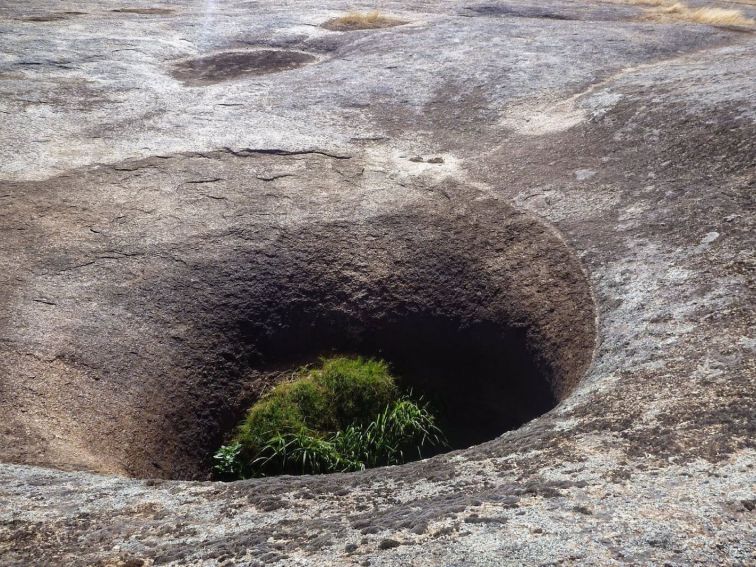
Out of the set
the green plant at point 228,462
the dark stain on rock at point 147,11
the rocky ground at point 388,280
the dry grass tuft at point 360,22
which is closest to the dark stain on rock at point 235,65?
the rocky ground at point 388,280

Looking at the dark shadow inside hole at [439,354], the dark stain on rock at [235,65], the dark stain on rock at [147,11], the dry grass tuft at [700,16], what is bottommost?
the dark shadow inside hole at [439,354]

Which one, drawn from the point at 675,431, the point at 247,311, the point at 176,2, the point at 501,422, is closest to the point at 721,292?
the point at 675,431

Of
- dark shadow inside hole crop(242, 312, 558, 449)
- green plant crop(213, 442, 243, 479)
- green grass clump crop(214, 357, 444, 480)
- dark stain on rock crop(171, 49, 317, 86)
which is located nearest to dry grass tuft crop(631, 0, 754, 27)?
dark stain on rock crop(171, 49, 317, 86)

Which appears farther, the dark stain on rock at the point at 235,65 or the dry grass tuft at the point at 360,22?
the dry grass tuft at the point at 360,22

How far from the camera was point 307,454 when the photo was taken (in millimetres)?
4855

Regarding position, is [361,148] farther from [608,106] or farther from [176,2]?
[176,2]

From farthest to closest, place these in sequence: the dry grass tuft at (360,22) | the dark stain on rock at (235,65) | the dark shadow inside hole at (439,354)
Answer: the dry grass tuft at (360,22), the dark stain on rock at (235,65), the dark shadow inside hole at (439,354)

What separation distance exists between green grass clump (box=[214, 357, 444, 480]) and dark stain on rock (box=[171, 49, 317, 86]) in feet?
14.2

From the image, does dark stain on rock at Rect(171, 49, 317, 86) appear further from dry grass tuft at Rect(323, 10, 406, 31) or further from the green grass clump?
the green grass clump

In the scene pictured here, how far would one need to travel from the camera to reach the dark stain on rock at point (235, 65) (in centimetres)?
869

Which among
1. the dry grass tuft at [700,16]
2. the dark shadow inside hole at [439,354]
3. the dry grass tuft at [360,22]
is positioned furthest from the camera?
the dry grass tuft at [700,16]

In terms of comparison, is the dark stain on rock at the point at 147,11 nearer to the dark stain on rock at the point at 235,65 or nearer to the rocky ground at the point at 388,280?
the rocky ground at the point at 388,280

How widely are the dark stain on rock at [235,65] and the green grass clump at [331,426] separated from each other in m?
4.33

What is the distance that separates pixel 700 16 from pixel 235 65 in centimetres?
684
